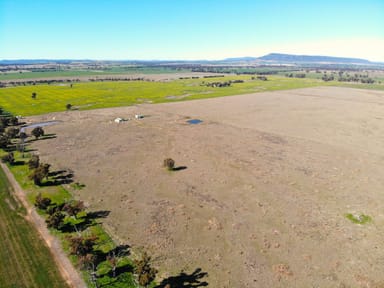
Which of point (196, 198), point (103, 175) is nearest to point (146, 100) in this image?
point (103, 175)

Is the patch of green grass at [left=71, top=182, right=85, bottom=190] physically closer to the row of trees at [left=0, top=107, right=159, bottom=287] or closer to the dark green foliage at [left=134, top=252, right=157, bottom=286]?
the row of trees at [left=0, top=107, right=159, bottom=287]

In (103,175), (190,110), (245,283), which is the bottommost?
(245,283)

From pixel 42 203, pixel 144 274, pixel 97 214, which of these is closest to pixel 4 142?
pixel 42 203

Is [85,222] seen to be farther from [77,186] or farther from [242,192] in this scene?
[242,192]

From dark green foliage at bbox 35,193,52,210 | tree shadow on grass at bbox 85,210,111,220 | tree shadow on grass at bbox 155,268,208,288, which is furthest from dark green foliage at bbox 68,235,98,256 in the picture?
dark green foliage at bbox 35,193,52,210

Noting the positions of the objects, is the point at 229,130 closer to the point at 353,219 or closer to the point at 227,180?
the point at 227,180

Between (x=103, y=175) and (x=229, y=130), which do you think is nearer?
(x=103, y=175)
